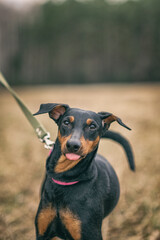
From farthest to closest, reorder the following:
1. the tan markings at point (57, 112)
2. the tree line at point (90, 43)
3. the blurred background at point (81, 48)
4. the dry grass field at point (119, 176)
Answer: the tree line at point (90, 43) → the blurred background at point (81, 48) → the dry grass field at point (119, 176) → the tan markings at point (57, 112)

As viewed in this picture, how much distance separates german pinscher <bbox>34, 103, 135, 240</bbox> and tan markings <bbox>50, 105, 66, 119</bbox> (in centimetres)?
3

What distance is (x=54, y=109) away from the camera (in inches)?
94.9

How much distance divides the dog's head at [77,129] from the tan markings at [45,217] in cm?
46

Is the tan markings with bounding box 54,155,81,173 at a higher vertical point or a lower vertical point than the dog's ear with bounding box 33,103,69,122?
lower

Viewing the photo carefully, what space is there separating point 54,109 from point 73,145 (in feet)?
1.59

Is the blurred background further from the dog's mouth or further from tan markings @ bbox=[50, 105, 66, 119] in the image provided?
the dog's mouth

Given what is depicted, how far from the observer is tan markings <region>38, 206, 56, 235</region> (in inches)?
87.7

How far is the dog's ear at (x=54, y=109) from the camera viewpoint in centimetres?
226

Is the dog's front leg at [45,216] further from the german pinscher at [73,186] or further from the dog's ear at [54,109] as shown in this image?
the dog's ear at [54,109]

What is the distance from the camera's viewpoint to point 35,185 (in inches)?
165

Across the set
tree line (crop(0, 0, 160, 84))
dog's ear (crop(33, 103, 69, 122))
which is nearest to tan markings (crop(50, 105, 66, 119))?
dog's ear (crop(33, 103, 69, 122))

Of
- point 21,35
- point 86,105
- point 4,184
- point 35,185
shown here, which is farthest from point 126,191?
point 21,35

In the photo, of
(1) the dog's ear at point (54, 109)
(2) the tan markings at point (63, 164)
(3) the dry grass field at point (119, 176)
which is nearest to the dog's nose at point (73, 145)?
(2) the tan markings at point (63, 164)

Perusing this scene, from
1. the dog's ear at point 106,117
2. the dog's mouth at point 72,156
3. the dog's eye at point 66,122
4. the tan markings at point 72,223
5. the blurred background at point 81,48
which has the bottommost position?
the blurred background at point 81,48
